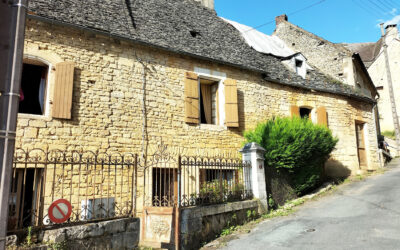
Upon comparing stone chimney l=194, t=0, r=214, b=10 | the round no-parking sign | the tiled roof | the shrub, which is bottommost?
the round no-parking sign

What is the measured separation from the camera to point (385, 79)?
24500mm

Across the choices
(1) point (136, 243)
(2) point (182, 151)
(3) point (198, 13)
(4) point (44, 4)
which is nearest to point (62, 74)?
(4) point (44, 4)

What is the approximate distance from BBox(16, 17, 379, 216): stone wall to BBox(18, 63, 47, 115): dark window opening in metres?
0.38

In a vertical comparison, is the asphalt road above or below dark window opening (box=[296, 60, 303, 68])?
below

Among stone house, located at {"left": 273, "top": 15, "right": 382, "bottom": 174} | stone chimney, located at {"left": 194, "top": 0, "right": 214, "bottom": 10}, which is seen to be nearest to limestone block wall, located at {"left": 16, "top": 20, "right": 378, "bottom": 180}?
stone chimney, located at {"left": 194, "top": 0, "right": 214, "bottom": 10}

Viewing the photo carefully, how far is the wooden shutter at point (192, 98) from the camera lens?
29.4 ft

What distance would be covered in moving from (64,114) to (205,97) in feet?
15.6

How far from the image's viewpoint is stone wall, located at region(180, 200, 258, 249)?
18.2 ft

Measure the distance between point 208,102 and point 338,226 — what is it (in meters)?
5.72

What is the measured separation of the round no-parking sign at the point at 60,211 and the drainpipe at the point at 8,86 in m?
2.55

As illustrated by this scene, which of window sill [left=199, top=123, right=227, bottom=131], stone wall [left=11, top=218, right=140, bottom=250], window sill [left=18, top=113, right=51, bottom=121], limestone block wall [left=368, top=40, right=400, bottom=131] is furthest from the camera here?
limestone block wall [left=368, top=40, right=400, bottom=131]

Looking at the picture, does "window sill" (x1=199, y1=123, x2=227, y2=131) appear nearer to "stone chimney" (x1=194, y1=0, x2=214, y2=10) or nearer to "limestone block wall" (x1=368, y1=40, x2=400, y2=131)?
"stone chimney" (x1=194, y1=0, x2=214, y2=10)

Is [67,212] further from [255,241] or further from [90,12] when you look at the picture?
[90,12]

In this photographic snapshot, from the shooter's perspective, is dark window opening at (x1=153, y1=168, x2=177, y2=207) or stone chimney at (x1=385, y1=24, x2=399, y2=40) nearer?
dark window opening at (x1=153, y1=168, x2=177, y2=207)
